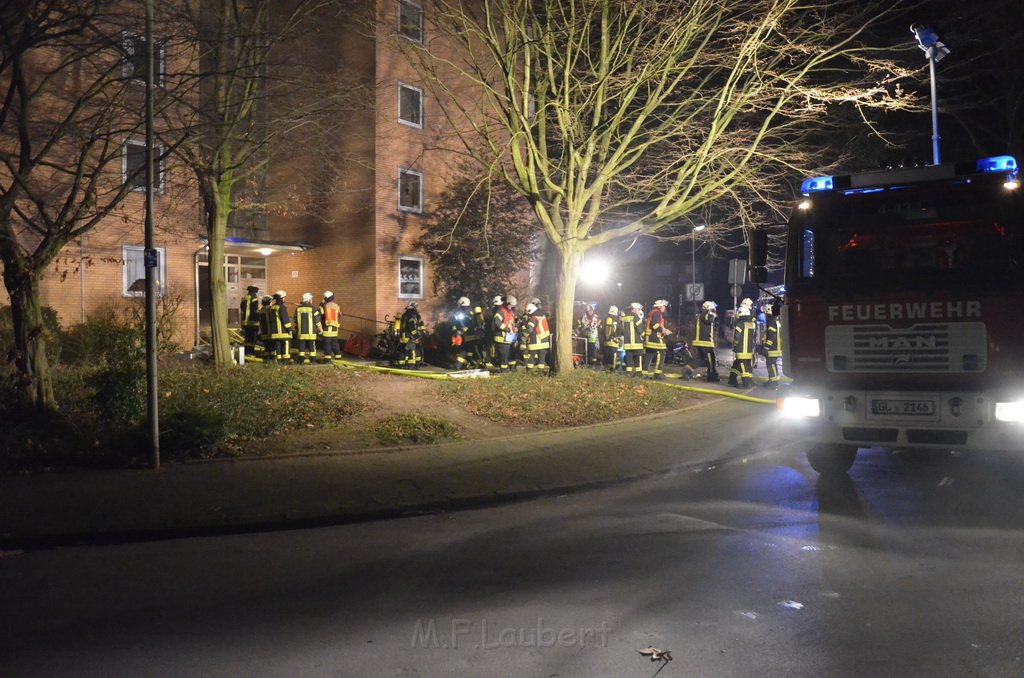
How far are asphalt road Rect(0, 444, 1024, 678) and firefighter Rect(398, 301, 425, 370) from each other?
1143 cm

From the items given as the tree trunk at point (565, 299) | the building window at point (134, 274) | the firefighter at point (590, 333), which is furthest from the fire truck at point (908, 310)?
the building window at point (134, 274)

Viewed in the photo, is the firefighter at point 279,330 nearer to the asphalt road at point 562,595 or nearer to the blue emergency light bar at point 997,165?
the asphalt road at point 562,595

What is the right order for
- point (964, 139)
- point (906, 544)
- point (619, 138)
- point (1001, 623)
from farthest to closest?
point (964, 139) < point (619, 138) < point (906, 544) < point (1001, 623)

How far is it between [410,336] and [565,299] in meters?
4.85

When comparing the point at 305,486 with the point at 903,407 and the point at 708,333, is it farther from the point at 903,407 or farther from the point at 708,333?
the point at 708,333

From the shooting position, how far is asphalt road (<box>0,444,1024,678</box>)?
4.18m

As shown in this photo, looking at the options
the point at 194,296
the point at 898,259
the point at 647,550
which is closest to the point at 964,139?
the point at 898,259

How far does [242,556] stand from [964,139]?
99.1 ft

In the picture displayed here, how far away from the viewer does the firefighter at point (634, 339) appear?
1920cm

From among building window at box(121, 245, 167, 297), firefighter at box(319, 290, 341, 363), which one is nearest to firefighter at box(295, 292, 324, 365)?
firefighter at box(319, 290, 341, 363)

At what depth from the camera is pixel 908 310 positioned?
7.76 metres

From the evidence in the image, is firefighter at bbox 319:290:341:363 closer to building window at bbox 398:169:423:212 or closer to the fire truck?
building window at bbox 398:169:423:212

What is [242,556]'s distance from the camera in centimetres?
629

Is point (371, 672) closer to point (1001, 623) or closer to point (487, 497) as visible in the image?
point (1001, 623)
